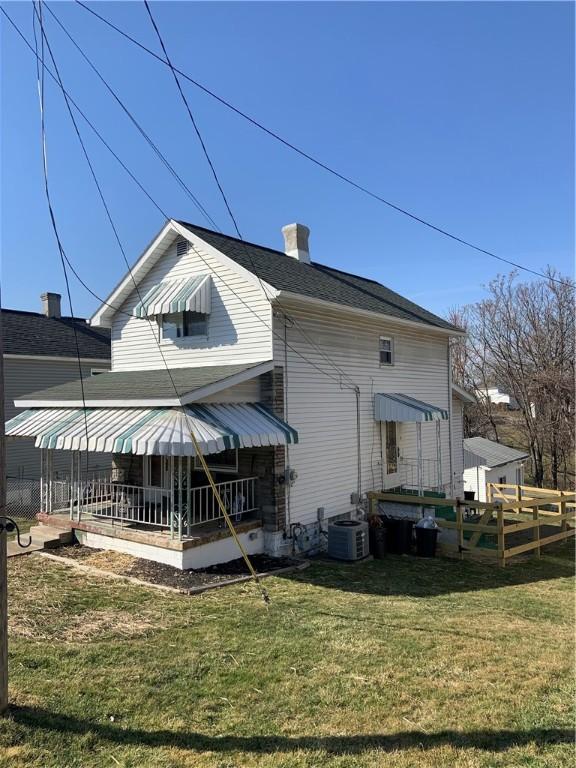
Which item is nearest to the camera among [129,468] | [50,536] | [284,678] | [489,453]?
[284,678]

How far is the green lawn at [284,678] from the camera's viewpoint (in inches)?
180

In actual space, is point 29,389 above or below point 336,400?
above

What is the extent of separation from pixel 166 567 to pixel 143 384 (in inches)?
165

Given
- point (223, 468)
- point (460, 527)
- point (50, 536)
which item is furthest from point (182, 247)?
point (460, 527)

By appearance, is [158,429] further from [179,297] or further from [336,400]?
[336,400]

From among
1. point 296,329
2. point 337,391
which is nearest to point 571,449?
point 337,391

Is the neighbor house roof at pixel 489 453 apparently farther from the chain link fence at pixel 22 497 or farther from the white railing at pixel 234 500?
the chain link fence at pixel 22 497

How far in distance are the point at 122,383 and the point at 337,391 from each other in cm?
568

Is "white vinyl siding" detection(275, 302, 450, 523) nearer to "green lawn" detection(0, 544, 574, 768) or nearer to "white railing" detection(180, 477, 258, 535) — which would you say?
"white railing" detection(180, 477, 258, 535)

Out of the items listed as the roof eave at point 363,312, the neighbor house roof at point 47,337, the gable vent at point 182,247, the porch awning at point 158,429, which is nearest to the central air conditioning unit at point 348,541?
the porch awning at point 158,429

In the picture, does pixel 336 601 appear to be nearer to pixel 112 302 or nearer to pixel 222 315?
pixel 222 315

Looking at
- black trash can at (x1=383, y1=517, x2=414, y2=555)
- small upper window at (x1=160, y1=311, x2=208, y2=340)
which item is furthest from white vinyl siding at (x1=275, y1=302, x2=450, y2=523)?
small upper window at (x1=160, y1=311, x2=208, y2=340)

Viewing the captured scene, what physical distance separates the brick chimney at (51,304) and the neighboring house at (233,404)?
12.0 m

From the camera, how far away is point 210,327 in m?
13.8
